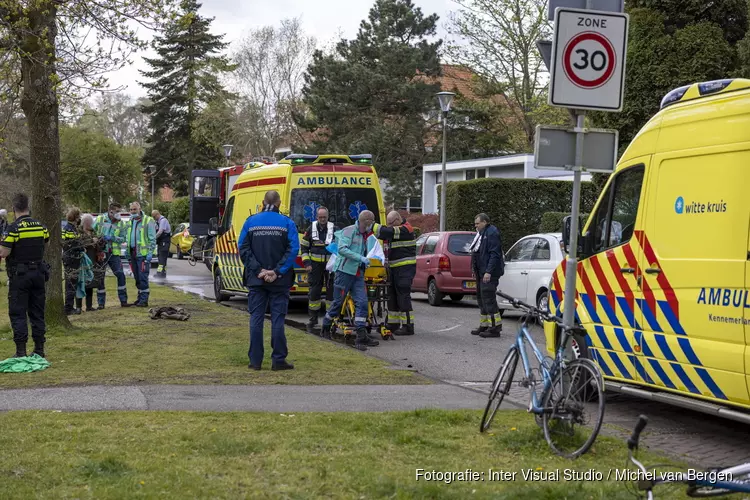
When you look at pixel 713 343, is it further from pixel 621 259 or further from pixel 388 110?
pixel 388 110

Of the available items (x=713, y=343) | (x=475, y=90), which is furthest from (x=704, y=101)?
(x=475, y=90)

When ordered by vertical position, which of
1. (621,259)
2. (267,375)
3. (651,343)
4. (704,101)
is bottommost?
(267,375)

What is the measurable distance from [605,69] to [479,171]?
37.8 metres

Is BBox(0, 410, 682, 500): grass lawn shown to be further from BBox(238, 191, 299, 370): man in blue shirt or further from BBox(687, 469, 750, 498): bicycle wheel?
BBox(238, 191, 299, 370): man in blue shirt

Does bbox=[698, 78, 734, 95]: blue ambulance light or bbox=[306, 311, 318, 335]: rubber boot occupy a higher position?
bbox=[698, 78, 734, 95]: blue ambulance light

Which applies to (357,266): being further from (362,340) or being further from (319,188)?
(319,188)

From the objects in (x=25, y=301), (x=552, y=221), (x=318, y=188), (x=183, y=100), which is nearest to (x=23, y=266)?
(x=25, y=301)

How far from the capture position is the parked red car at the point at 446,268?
19.4 metres

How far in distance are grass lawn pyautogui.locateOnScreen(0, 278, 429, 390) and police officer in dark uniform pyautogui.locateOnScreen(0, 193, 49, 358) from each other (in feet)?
2.20

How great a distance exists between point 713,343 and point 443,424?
7.17ft

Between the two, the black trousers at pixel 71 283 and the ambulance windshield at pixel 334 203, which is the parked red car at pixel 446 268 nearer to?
the ambulance windshield at pixel 334 203

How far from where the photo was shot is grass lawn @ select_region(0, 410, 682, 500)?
17.5ft

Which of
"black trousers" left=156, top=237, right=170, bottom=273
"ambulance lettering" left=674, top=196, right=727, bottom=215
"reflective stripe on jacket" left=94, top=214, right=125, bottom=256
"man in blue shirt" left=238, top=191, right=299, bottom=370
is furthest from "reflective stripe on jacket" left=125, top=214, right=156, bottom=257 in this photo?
"ambulance lettering" left=674, top=196, right=727, bottom=215

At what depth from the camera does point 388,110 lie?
1838 inches
